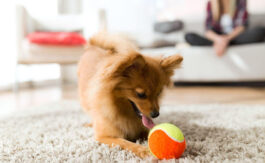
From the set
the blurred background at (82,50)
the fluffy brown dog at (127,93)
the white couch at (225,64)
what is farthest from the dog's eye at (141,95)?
the white couch at (225,64)

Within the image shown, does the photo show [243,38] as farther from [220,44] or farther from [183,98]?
[183,98]

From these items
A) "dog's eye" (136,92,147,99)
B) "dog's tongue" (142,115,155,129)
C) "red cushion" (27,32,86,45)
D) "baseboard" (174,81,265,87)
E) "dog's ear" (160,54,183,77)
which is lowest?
"baseboard" (174,81,265,87)

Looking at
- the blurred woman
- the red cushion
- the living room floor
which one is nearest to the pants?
the blurred woman

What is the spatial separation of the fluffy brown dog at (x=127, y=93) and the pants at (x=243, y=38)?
246cm

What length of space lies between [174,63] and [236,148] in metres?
0.55

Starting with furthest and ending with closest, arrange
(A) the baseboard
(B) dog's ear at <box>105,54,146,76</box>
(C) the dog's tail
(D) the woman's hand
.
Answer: (A) the baseboard → (D) the woman's hand → (C) the dog's tail → (B) dog's ear at <box>105,54,146,76</box>

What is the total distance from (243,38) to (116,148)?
10.0 feet

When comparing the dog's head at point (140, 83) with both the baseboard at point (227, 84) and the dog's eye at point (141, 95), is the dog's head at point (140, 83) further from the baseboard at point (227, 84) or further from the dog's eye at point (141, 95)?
the baseboard at point (227, 84)

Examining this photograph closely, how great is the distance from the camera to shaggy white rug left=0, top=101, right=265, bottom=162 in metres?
1.07

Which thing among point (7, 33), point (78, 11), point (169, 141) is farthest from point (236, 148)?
point (78, 11)

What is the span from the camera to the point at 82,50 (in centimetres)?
399

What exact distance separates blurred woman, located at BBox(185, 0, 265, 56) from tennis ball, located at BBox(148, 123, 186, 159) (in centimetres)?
284

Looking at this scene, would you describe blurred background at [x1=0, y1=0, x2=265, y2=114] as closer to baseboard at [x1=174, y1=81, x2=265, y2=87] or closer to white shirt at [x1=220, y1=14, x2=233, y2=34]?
baseboard at [x1=174, y1=81, x2=265, y2=87]

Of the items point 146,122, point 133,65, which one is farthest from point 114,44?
point 146,122
